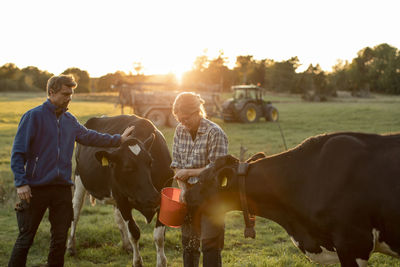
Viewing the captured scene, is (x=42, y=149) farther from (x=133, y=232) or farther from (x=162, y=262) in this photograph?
(x=162, y=262)

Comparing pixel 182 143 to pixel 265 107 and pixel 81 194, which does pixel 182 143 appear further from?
pixel 265 107

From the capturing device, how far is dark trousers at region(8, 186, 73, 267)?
4000mm

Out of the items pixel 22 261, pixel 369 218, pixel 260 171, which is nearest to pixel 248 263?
pixel 260 171

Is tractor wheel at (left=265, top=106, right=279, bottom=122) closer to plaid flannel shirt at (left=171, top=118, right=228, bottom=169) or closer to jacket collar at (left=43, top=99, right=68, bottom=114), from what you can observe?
plaid flannel shirt at (left=171, top=118, right=228, bottom=169)

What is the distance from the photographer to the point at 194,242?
434cm

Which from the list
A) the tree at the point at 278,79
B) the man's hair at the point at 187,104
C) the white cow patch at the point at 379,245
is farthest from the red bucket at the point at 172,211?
the tree at the point at 278,79

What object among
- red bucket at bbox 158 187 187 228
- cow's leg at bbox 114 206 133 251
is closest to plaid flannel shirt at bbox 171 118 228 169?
red bucket at bbox 158 187 187 228

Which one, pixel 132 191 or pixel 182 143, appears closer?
pixel 182 143

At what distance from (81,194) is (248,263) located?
302cm

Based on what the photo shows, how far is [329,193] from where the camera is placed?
11.2ft

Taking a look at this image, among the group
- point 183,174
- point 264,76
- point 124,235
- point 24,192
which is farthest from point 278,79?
point 24,192

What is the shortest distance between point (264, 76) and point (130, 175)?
70.7 m

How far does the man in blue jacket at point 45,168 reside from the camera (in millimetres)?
3949

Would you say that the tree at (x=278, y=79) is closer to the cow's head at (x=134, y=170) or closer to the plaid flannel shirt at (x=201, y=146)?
the cow's head at (x=134, y=170)
